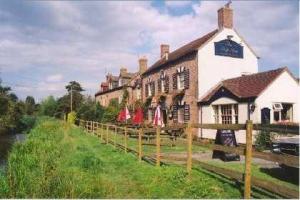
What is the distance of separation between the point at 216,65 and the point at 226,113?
4.72m

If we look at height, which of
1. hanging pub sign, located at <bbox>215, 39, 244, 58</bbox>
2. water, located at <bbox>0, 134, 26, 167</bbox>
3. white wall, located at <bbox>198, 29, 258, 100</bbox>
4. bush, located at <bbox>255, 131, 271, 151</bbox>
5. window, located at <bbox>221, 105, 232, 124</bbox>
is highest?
hanging pub sign, located at <bbox>215, 39, 244, 58</bbox>

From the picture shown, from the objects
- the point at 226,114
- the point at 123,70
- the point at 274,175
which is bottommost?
the point at 274,175

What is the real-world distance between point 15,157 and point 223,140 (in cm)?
764

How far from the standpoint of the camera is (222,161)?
533 inches

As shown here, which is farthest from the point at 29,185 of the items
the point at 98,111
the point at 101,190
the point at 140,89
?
the point at 98,111

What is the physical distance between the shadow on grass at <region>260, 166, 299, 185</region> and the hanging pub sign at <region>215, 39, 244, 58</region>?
56.9 feet

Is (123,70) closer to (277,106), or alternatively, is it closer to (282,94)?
(282,94)

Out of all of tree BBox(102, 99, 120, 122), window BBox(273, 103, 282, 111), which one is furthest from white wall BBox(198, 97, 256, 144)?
tree BBox(102, 99, 120, 122)

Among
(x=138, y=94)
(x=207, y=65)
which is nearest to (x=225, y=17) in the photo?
(x=207, y=65)

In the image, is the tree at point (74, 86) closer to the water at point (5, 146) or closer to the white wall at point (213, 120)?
the water at point (5, 146)

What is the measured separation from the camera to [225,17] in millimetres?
28078

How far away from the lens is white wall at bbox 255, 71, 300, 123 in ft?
71.5

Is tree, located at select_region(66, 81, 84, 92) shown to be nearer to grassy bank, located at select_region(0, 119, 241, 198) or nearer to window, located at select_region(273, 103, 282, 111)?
window, located at select_region(273, 103, 282, 111)

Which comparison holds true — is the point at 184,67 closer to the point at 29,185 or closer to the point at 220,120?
the point at 220,120
